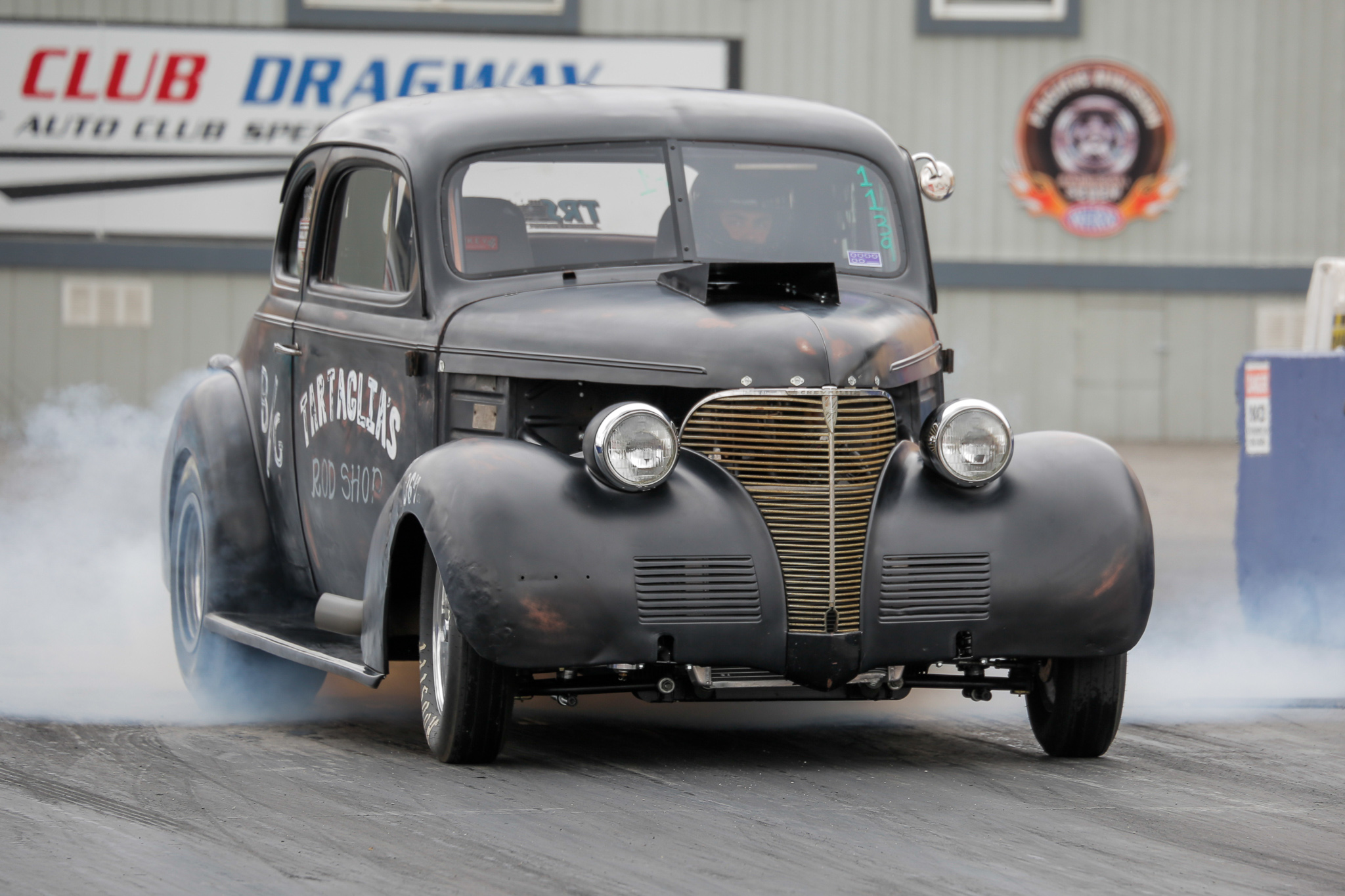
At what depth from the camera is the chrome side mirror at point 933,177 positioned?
7.12m

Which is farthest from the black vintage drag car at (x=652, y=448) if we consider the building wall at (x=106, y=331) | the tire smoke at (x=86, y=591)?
the building wall at (x=106, y=331)

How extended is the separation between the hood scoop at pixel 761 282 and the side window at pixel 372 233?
3.42 feet

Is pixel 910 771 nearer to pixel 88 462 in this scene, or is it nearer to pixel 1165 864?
pixel 1165 864

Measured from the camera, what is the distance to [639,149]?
6.71 meters

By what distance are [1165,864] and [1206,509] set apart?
11.4 metres

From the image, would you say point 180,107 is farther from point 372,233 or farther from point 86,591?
point 372,233

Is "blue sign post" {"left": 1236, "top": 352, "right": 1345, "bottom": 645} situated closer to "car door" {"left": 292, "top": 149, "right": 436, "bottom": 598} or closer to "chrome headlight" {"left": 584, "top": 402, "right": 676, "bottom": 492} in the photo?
"car door" {"left": 292, "top": 149, "right": 436, "bottom": 598}

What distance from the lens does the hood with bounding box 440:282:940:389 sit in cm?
572

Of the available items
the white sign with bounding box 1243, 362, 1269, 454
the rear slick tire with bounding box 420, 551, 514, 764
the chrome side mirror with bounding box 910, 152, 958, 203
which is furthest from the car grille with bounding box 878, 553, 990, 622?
the white sign with bounding box 1243, 362, 1269, 454

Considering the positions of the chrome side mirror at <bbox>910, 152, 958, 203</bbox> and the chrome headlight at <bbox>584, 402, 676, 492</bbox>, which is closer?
the chrome headlight at <bbox>584, 402, 676, 492</bbox>

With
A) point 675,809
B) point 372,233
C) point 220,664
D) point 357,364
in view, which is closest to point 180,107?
point 220,664

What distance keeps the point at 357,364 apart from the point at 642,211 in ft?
3.63

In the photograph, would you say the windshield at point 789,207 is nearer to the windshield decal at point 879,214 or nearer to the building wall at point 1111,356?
the windshield decal at point 879,214

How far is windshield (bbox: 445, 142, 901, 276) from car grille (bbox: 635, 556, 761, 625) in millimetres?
1280
